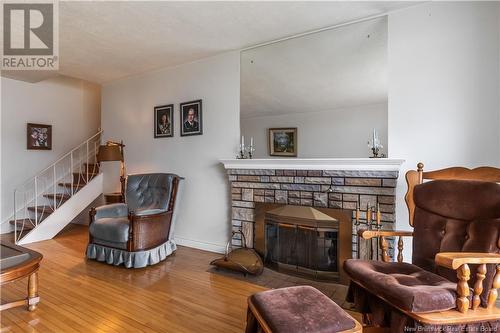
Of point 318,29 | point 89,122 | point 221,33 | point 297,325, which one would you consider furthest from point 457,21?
point 89,122

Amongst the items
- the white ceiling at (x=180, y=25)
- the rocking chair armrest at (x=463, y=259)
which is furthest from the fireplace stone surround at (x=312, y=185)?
the white ceiling at (x=180, y=25)

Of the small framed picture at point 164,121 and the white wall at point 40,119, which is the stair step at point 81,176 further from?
the small framed picture at point 164,121

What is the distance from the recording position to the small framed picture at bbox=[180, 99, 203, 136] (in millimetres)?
3853

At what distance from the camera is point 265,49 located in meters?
3.35

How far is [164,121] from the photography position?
424 cm

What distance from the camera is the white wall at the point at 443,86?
231 centimetres

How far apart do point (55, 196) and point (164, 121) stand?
2364mm

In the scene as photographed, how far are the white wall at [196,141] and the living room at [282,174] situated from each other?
28mm

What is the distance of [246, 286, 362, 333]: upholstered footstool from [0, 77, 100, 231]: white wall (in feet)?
17.1

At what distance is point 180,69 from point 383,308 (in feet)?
12.6

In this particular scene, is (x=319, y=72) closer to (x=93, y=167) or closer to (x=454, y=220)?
(x=454, y=220)

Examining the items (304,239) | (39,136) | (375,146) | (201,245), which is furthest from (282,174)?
(39,136)

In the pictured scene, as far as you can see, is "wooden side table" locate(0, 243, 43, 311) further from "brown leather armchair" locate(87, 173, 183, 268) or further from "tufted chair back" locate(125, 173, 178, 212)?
"tufted chair back" locate(125, 173, 178, 212)

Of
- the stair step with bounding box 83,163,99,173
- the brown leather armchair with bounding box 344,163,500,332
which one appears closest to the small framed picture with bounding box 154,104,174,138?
the stair step with bounding box 83,163,99,173
